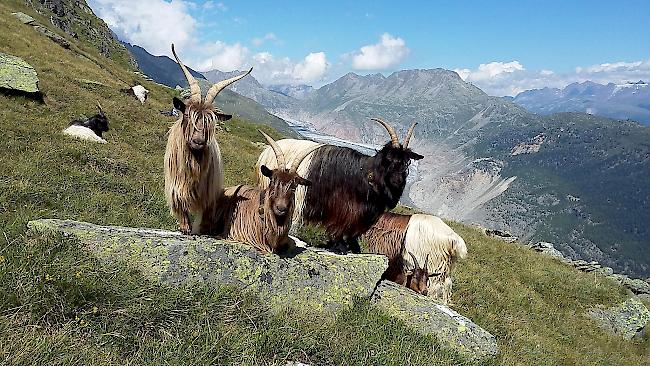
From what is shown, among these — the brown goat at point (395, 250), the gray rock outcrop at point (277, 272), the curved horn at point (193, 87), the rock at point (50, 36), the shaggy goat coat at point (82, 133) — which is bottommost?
the brown goat at point (395, 250)

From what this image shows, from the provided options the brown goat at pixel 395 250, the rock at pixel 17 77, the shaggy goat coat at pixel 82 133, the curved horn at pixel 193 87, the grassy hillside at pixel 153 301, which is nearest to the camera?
the grassy hillside at pixel 153 301

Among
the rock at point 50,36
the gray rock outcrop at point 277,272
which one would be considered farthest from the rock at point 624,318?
the rock at point 50,36

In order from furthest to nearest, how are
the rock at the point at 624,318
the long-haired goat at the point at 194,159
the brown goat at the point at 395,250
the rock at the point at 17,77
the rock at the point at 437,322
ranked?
the rock at the point at 17,77 → the rock at the point at 624,318 → the brown goat at the point at 395,250 → the long-haired goat at the point at 194,159 → the rock at the point at 437,322

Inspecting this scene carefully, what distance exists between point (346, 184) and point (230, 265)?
14.6 feet

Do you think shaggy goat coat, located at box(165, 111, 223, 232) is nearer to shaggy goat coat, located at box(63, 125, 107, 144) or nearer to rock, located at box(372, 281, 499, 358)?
rock, located at box(372, 281, 499, 358)

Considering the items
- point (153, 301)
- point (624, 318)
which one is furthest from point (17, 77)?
point (624, 318)

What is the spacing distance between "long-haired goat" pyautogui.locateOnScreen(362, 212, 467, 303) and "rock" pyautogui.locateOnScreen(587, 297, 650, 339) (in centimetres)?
752

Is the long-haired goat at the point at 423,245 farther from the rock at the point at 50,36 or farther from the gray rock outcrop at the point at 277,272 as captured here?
the rock at the point at 50,36

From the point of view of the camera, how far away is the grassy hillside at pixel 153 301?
4203 mm

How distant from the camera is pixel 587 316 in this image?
47.9 ft

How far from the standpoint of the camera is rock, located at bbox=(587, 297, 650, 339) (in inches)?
567

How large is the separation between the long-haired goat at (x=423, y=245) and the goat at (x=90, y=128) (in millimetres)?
9920

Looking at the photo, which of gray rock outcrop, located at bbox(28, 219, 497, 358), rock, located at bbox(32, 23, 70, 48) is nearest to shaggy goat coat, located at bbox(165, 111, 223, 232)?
gray rock outcrop, located at bbox(28, 219, 497, 358)

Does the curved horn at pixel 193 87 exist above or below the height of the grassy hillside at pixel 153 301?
above
